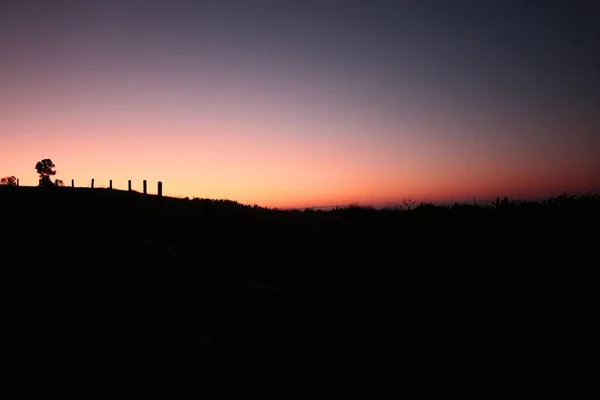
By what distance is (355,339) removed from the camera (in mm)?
8336

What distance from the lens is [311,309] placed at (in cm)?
967

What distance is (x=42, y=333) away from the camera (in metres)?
8.25

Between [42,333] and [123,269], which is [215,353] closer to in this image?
[42,333]

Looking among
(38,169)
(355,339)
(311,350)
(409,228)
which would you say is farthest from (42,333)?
(38,169)

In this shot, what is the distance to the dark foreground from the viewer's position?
23.1ft

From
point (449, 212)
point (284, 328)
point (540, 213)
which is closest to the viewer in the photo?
point (284, 328)

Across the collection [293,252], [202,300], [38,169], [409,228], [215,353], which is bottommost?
[215,353]

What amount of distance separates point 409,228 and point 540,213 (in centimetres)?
458

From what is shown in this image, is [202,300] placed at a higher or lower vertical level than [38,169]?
lower

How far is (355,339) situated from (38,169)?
2952 inches

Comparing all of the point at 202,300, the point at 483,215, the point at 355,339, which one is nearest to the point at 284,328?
the point at 355,339

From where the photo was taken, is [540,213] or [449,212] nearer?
[540,213]

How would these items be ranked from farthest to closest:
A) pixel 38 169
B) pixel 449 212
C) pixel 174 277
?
pixel 38 169 < pixel 449 212 < pixel 174 277

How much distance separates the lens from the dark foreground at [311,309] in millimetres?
7035
